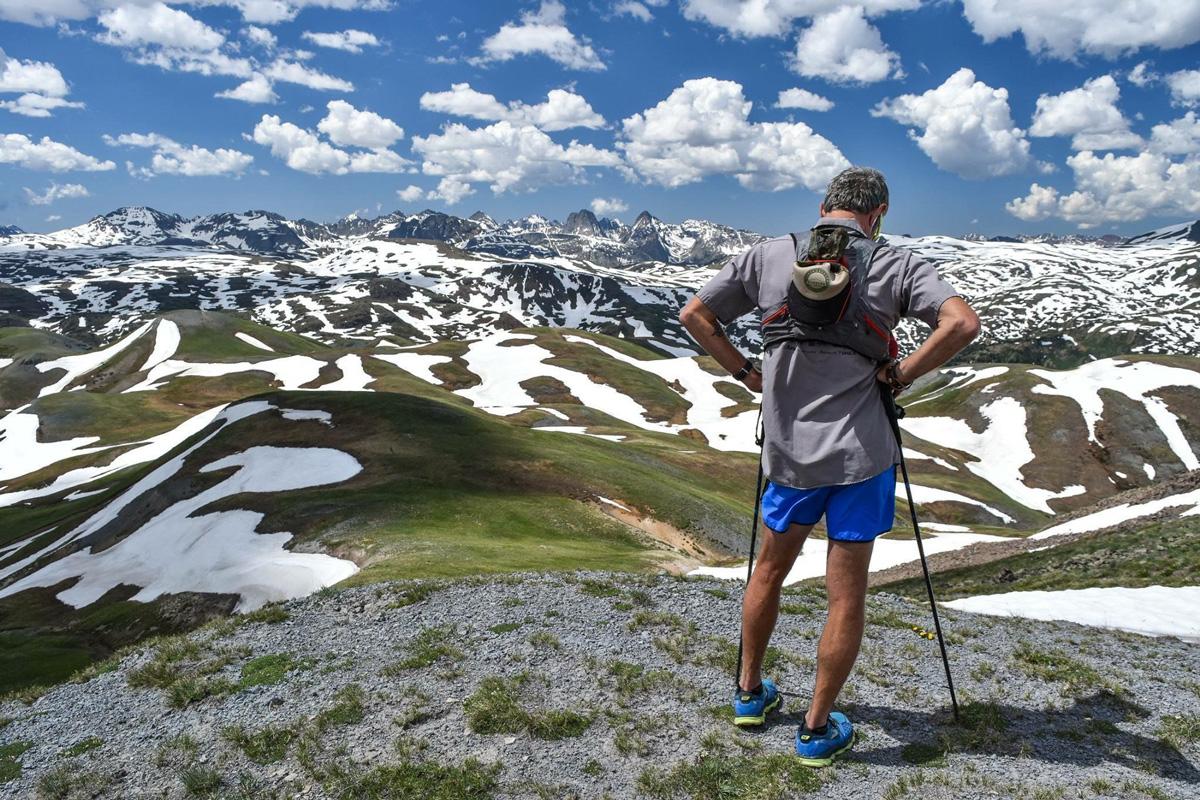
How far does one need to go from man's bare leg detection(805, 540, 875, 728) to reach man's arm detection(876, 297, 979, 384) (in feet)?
6.73

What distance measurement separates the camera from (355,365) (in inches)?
6117

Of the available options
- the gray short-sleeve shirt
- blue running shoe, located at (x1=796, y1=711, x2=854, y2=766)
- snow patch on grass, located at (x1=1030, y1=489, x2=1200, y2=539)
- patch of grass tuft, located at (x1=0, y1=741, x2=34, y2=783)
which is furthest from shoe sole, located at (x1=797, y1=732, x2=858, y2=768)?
snow patch on grass, located at (x1=1030, y1=489, x2=1200, y2=539)

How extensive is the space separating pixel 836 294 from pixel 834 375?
909mm

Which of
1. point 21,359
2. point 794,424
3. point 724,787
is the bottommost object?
point 21,359

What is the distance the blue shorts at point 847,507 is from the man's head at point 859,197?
2.85 meters

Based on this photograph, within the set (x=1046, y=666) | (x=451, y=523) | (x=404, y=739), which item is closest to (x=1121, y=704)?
(x=1046, y=666)

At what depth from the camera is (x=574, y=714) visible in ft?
30.3

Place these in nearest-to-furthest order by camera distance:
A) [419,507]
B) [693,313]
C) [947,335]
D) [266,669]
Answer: [947,335] < [693,313] < [266,669] < [419,507]

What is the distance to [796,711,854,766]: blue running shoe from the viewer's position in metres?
7.62

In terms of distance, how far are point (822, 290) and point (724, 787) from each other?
5.45m

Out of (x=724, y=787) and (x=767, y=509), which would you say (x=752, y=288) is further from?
(x=724, y=787)

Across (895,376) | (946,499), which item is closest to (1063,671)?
(895,376)

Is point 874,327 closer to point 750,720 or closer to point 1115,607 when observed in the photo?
point 750,720

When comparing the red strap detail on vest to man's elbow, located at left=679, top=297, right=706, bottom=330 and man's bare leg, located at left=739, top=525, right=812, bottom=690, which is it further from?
man's bare leg, located at left=739, top=525, right=812, bottom=690
